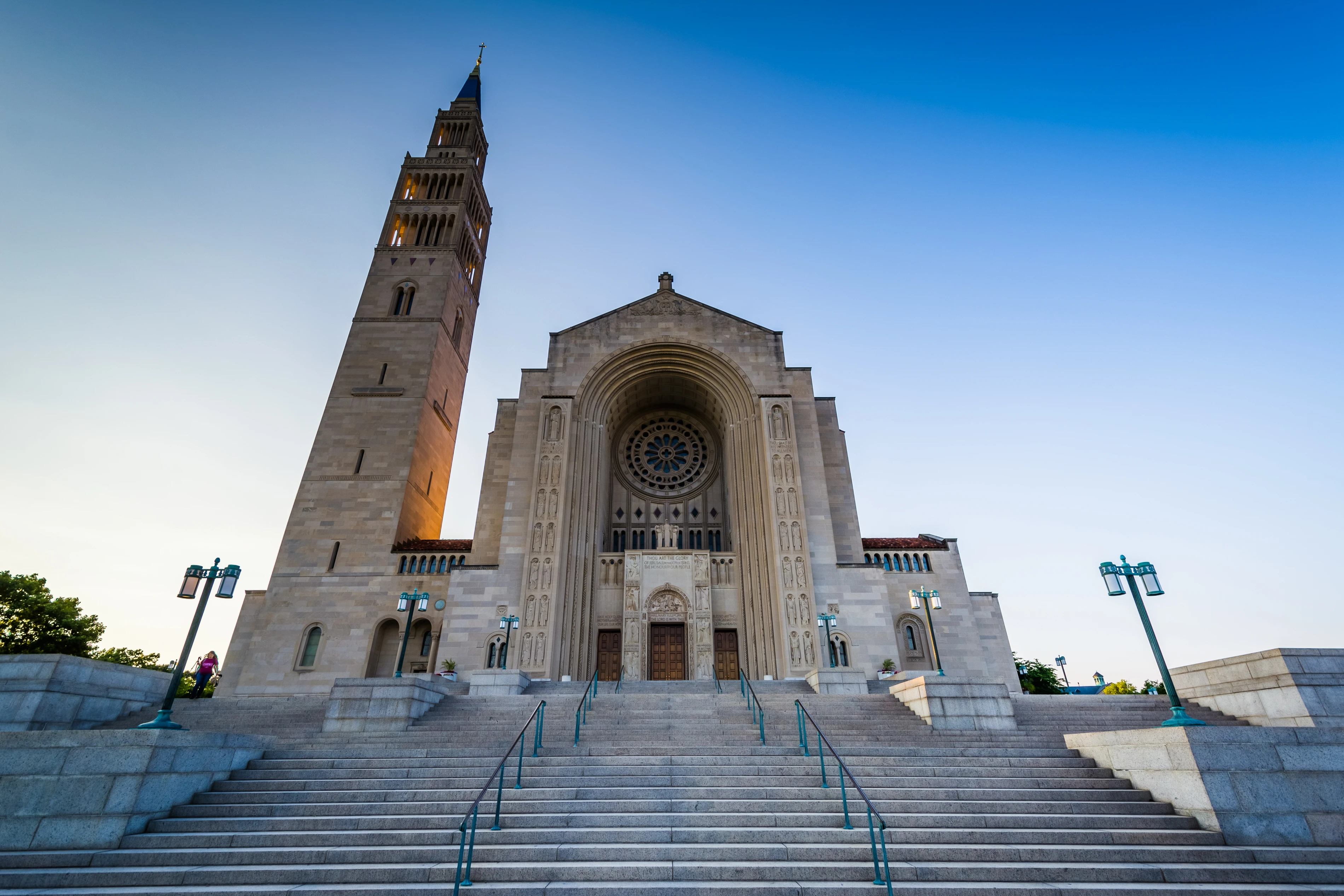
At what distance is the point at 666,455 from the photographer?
3061 centimetres

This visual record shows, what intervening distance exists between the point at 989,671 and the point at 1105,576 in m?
15.1

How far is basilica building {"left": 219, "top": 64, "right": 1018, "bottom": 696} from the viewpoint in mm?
22953

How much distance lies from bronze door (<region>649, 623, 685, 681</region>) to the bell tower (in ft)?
36.2

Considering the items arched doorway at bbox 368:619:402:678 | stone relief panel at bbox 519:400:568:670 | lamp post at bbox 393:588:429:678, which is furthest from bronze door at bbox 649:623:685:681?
arched doorway at bbox 368:619:402:678

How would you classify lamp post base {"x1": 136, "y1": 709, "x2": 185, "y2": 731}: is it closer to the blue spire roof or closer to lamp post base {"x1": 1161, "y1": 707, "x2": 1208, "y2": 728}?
lamp post base {"x1": 1161, "y1": 707, "x2": 1208, "y2": 728}

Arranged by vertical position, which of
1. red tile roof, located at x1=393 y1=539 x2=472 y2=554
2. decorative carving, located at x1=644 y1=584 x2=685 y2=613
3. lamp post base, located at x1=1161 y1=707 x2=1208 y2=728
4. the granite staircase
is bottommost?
the granite staircase

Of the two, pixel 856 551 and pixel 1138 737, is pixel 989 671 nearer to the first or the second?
pixel 856 551

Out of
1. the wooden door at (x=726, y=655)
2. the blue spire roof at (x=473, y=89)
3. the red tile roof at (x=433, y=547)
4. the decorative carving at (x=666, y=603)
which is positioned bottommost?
the wooden door at (x=726, y=655)

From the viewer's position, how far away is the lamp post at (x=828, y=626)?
21.3 metres

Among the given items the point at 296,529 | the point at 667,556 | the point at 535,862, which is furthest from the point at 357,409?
the point at 535,862

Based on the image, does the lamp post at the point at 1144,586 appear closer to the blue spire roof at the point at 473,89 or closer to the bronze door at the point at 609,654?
the bronze door at the point at 609,654

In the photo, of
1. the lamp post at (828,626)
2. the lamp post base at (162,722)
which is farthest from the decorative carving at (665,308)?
the lamp post base at (162,722)

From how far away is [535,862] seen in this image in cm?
677

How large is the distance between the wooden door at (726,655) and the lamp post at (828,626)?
3.86 meters
